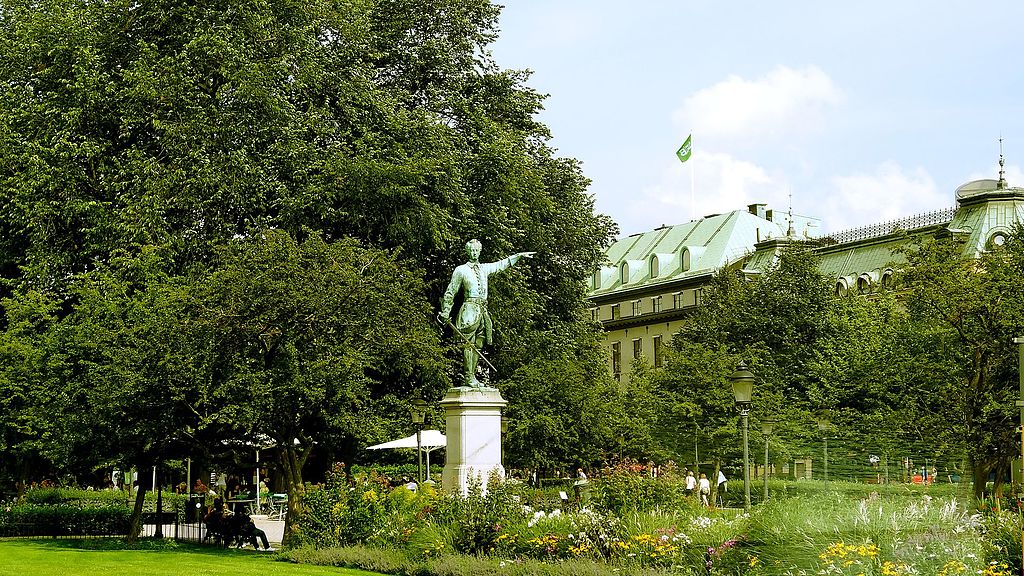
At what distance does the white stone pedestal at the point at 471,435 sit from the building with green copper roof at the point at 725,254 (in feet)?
141

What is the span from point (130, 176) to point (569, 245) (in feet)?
42.0

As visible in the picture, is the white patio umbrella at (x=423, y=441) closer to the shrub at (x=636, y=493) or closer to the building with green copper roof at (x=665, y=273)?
the shrub at (x=636, y=493)

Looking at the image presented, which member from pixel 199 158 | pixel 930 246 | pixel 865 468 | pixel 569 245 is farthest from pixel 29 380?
pixel 930 246

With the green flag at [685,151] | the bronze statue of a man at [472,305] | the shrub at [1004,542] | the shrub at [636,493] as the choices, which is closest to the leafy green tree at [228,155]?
the bronze statue of a man at [472,305]

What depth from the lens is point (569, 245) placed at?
3881cm

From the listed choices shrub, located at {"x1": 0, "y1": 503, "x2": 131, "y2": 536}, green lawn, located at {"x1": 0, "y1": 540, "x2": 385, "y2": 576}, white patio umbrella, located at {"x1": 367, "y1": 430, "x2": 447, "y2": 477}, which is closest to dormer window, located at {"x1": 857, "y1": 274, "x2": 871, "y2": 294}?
white patio umbrella, located at {"x1": 367, "y1": 430, "x2": 447, "y2": 477}

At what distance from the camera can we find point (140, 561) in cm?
2303

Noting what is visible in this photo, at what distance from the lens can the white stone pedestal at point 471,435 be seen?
24250 mm

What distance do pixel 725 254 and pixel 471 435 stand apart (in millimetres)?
63877

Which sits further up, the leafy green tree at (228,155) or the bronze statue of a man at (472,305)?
the leafy green tree at (228,155)

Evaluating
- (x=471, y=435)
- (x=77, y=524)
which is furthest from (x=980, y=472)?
(x=77, y=524)

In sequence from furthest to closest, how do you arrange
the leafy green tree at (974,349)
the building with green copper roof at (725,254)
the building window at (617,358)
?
the building window at (617,358) → the building with green copper roof at (725,254) → the leafy green tree at (974,349)

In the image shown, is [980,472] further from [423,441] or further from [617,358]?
[617,358]

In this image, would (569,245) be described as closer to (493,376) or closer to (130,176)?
(493,376)
